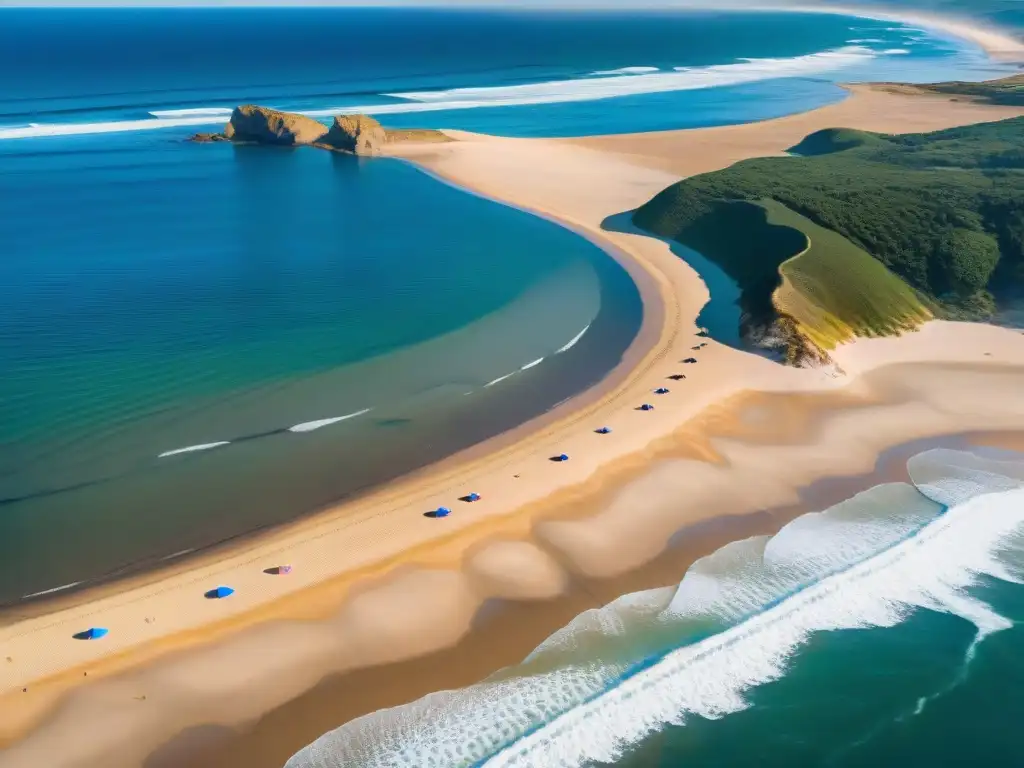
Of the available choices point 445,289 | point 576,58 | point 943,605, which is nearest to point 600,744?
point 943,605

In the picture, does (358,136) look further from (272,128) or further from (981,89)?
(981,89)

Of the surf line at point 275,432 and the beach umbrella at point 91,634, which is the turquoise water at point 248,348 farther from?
the beach umbrella at point 91,634

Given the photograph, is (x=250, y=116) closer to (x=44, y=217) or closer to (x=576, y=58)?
(x=44, y=217)

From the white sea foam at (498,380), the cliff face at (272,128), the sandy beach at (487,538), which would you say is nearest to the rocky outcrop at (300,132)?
the cliff face at (272,128)

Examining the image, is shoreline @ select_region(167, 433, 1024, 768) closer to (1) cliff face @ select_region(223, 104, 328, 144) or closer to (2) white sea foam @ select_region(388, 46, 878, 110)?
(1) cliff face @ select_region(223, 104, 328, 144)

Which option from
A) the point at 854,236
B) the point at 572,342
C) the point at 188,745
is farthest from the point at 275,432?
the point at 854,236

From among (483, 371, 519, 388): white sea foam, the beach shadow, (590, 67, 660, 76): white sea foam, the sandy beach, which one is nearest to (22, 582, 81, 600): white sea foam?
the sandy beach
